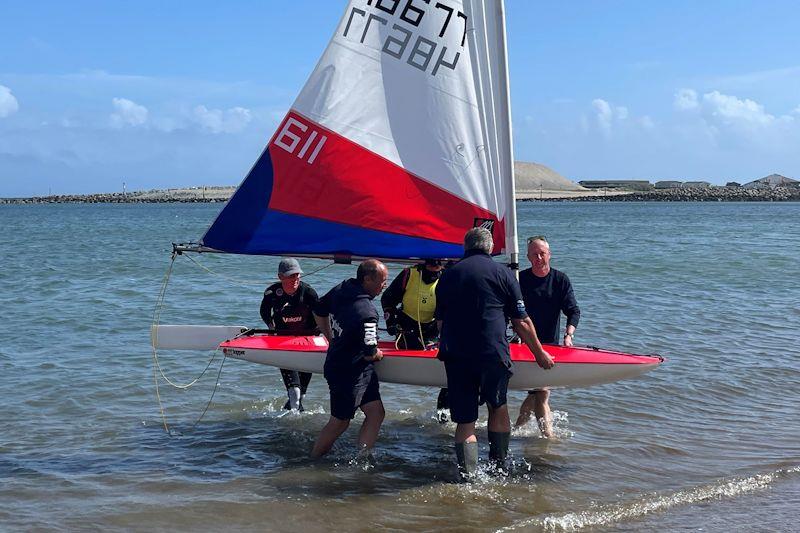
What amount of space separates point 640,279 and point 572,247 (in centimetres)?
1435

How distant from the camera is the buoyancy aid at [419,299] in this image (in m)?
7.47

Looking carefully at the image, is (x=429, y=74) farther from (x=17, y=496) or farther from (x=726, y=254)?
(x=726, y=254)

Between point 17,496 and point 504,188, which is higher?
point 504,188

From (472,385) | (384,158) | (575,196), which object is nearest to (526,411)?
(472,385)

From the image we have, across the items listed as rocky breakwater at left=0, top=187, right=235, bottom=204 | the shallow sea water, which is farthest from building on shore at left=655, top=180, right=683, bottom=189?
the shallow sea water

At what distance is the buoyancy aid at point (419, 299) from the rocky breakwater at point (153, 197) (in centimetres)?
14448

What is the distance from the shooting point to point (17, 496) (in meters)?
6.38

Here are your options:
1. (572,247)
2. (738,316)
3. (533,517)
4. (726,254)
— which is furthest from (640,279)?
(533,517)

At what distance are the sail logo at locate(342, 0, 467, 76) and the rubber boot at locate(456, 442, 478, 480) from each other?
10.4 ft

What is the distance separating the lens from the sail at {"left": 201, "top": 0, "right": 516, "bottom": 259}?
7.50m

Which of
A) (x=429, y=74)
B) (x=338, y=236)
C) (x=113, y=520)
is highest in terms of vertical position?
(x=429, y=74)

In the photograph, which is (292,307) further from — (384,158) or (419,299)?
(384,158)

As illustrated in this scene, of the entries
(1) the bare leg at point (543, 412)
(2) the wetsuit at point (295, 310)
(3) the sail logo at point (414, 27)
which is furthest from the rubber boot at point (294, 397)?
(3) the sail logo at point (414, 27)

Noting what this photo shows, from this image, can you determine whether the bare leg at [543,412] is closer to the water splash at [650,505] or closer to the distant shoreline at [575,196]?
the water splash at [650,505]
